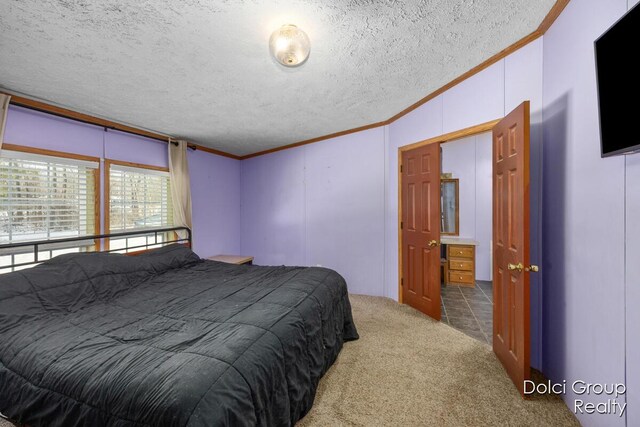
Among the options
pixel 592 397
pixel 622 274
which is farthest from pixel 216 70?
pixel 592 397

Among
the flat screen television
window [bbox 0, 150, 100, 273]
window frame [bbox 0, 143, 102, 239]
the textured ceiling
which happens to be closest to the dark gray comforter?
window [bbox 0, 150, 100, 273]

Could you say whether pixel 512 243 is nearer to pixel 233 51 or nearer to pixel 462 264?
pixel 233 51

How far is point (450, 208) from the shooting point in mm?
4926

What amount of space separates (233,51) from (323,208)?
278 cm

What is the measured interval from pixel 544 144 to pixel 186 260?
364cm

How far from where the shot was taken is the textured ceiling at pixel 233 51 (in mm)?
1547

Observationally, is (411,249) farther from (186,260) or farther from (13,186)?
(13,186)

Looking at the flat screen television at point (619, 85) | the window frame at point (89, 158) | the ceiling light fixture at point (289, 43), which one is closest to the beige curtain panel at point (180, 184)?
the window frame at point (89, 158)

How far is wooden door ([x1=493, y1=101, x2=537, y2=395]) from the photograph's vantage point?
1.80m

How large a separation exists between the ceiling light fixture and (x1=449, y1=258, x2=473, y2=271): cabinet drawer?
13.4 feet

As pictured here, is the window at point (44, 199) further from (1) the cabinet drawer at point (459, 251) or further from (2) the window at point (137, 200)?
(1) the cabinet drawer at point (459, 251)

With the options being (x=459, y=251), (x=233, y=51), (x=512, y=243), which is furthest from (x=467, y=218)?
(x=233, y=51)

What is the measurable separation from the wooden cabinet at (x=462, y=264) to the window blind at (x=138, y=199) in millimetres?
4503

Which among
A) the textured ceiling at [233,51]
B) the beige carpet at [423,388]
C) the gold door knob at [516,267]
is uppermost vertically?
the textured ceiling at [233,51]
